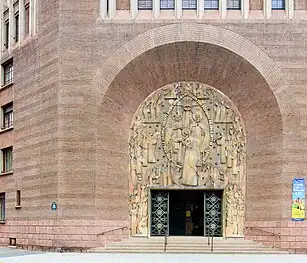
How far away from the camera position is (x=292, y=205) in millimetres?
30516

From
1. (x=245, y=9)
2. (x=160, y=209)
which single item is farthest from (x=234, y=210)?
(x=245, y=9)

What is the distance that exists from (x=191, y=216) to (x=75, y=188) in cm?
700

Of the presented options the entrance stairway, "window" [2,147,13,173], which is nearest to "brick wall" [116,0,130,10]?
"window" [2,147,13,173]

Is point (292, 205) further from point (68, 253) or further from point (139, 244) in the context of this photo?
point (68, 253)

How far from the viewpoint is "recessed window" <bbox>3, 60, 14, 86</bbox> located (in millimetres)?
37250

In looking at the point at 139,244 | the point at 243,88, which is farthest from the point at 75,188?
the point at 243,88

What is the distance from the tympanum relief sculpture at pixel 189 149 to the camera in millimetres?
32531

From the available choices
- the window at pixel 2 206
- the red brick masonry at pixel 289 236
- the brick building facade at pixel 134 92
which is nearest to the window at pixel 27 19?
the brick building facade at pixel 134 92

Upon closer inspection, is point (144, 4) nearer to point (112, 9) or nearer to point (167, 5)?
point (167, 5)

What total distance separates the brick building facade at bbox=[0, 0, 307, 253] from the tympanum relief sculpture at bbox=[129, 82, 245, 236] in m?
0.50

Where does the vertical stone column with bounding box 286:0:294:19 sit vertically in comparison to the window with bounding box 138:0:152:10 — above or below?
below

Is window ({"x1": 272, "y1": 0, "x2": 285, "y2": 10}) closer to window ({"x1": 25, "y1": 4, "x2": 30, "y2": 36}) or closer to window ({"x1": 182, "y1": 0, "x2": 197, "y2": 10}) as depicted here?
window ({"x1": 182, "y1": 0, "x2": 197, "y2": 10})

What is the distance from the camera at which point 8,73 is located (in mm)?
37750

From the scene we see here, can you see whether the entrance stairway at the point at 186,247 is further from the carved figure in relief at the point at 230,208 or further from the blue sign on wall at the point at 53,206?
the blue sign on wall at the point at 53,206
